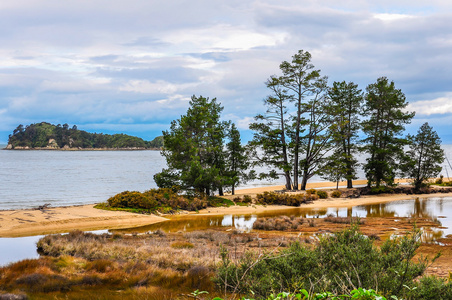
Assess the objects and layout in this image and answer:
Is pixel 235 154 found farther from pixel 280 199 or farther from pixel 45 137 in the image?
pixel 45 137

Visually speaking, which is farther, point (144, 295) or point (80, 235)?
point (80, 235)

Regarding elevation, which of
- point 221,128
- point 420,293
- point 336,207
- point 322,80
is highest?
point 322,80

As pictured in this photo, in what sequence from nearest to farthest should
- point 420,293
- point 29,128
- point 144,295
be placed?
point 420,293
point 144,295
point 29,128

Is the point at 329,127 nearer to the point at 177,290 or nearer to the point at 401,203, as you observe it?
the point at 401,203

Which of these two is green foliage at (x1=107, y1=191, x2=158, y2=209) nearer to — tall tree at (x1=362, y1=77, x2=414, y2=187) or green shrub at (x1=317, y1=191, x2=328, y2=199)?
green shrub at (x1=317, y1=191, x2=328, y2=199)

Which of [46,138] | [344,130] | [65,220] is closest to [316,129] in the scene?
[344,130]

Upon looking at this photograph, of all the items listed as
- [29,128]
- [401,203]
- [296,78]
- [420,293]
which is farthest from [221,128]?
[29,128]

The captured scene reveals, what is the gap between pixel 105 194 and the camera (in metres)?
35.0

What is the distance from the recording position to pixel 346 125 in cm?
3719

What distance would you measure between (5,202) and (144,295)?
966 inches

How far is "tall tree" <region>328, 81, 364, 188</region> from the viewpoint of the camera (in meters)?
35.2

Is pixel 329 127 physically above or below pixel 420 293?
above

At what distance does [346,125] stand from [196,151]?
58.3 feet

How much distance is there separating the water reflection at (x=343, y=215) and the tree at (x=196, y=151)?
4056 mm
